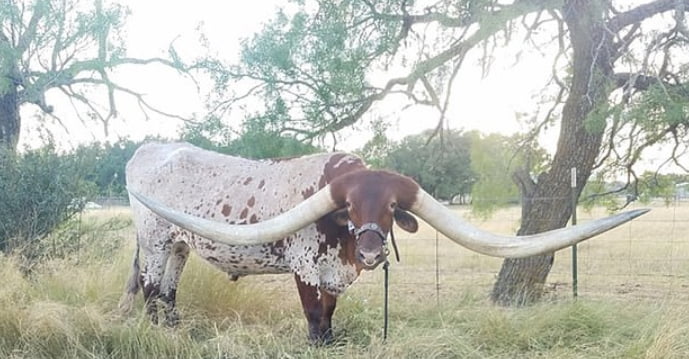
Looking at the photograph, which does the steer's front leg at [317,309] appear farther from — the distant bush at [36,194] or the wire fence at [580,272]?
the distant bush at [36,194]

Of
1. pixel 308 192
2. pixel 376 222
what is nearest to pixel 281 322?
pixel 308 192

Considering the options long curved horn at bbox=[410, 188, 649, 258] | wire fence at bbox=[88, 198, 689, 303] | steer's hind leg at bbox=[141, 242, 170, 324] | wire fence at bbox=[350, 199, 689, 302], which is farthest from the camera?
wire fence at bbox=[350, 199, 689, 302]

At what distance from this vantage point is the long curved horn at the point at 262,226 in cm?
443

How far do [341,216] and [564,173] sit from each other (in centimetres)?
399

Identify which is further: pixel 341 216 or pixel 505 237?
pixel 341 216

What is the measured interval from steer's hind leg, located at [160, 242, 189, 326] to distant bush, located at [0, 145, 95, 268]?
2.19m

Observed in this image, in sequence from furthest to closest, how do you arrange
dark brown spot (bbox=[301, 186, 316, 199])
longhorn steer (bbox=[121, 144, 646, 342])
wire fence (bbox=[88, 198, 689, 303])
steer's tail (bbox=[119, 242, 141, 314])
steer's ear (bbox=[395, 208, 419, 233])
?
wire fence (bbox=[88, 198, 689, 303]) < steer's tail (bbox=[119, 242, 141, 314]) < dark brown spot (bbox=[301, 186, 316, 199]) < steer's ear (bbox=[395, 208, 419, 233]) < longhorn steer (bbox=[121, 144, 646, 342])

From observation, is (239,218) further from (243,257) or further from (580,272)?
(580,272)

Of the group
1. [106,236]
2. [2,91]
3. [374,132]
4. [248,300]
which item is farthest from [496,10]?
[2,91]

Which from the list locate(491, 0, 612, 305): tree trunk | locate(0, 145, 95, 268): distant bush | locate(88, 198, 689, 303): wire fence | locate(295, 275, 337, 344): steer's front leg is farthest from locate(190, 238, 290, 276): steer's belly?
locate(491, 0, 612, 305): tree trunk

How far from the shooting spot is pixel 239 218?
17.2 ft

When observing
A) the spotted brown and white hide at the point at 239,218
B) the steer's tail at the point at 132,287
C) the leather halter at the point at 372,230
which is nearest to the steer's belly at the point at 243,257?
the spotted brown and white hide at the point at 239,218

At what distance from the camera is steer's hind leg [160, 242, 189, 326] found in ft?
18.7

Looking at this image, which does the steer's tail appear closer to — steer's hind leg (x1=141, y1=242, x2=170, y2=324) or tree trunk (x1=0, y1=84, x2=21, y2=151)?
steer's hind leg (x1=141, y1=242, x2=170, y2=324)
